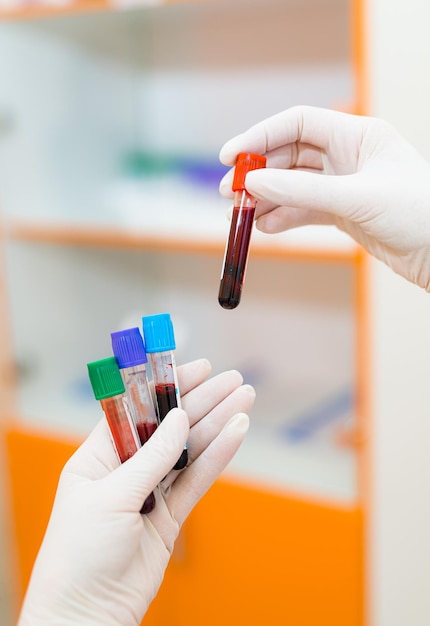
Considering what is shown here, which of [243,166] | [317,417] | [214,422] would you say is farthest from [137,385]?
[317,417]

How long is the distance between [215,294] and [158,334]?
1090 mm

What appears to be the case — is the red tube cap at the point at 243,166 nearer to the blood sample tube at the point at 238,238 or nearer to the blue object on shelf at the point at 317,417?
the blood sample tube at the point at 238,238

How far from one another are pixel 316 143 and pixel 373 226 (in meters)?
0.17

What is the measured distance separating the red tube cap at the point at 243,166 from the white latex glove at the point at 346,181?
22 millimetres

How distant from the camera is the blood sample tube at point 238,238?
83 centimetres

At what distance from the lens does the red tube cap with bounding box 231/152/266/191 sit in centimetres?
86

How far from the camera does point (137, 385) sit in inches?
31.4

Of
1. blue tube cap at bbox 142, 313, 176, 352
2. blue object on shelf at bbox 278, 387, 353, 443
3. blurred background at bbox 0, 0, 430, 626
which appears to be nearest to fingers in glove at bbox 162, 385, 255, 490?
blue tube cap at bbox 142, 313, 176, 352

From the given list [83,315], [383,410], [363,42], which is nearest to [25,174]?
[83,315]

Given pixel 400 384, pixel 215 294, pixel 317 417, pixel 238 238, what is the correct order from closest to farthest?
pixel 238 238, pixel 400 384, pixel 317 417, pixel 215 294

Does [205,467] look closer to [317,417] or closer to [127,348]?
[127,348]

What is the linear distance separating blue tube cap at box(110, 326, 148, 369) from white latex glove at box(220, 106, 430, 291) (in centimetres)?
22

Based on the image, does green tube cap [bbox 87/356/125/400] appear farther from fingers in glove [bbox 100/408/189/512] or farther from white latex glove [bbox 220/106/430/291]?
white latex glove [bbox 220/106/430/291]

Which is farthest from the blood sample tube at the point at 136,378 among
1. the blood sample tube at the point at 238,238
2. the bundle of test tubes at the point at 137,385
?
the blood sample tube at the point at 238,238
